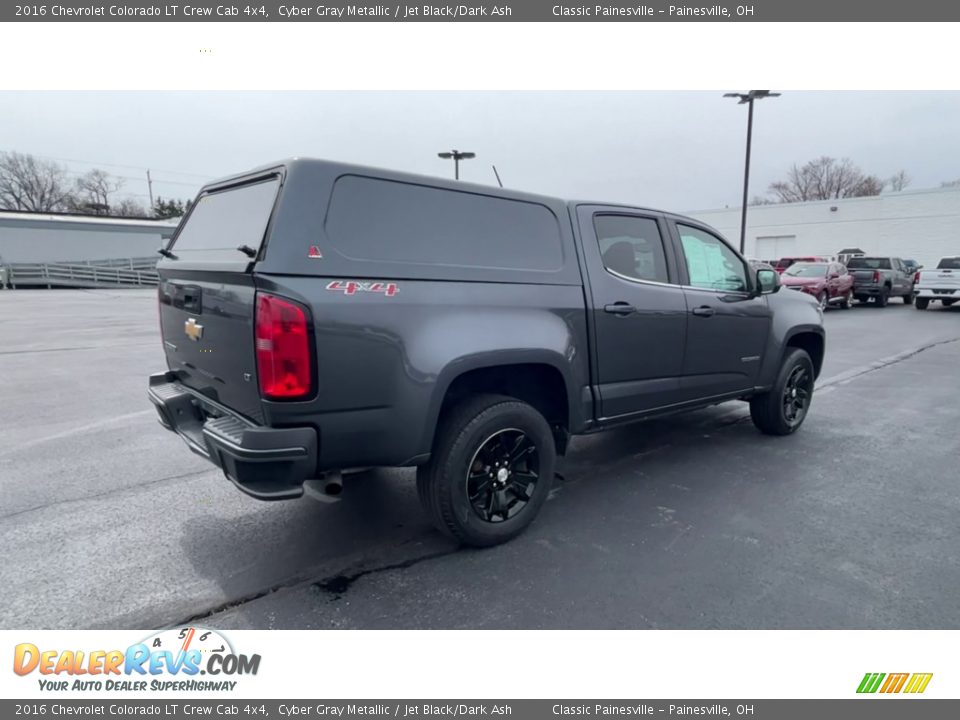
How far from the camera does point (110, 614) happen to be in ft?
8.81

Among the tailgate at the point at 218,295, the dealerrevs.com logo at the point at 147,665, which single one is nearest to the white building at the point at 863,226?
the tailgate at the point at 218,295

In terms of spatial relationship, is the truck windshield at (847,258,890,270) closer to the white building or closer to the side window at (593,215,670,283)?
the white building

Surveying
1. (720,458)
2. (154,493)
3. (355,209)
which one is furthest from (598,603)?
(154,493)

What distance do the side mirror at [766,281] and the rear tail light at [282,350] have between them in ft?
13.3

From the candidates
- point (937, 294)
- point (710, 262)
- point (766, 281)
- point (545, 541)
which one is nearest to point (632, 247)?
point (710, 262)

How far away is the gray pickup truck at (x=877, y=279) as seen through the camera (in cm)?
2152

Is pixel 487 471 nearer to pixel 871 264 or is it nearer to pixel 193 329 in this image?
pixel 193 329

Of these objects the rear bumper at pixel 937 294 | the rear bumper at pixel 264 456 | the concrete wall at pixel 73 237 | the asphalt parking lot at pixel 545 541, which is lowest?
the asphalt parking lot at pixel 545 541

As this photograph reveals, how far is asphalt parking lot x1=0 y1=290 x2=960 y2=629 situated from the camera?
9.00ft

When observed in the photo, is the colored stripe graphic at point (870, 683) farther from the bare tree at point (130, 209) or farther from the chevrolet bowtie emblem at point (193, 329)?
the bare tree at point (130, 209)

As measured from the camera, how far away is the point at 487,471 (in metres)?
3.32

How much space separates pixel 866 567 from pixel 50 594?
4254 millimetres

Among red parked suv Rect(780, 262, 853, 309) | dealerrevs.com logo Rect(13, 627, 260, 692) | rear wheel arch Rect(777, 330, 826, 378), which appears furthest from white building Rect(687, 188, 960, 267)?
dealerrevs.com logo Rect(13, 627, 260, 692)

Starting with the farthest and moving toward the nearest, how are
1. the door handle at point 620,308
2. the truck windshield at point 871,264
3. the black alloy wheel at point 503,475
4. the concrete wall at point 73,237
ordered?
the concrete wall at point 73,237 → the truck windshield at point 871,264 → the door handle at point 620,308 → the black alloy wheel at point 503,475
